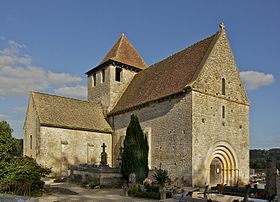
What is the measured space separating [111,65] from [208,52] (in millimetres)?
13441

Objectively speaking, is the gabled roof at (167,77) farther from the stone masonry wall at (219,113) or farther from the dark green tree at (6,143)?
the dark green tree at (6,143)

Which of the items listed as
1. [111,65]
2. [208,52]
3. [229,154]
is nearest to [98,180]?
[229,154]

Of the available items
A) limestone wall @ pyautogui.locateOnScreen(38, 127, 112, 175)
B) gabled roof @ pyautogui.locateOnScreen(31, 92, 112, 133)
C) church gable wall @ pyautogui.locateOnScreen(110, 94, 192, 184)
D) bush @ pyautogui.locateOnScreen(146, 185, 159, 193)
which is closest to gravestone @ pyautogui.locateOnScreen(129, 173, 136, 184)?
bush @ pyautogui.locateOnScreen(146, 185, 159, 193)

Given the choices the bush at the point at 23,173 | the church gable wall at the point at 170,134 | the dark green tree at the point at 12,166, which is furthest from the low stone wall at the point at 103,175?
the dark green tree at the point at 12,166

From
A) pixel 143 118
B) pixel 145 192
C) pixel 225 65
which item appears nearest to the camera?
pixel 145 192

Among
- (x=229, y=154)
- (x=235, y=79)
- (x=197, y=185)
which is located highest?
(x=235, y=79)

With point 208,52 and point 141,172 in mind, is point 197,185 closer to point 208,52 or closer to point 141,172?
point 141,172

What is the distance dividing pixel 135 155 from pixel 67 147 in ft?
31.7

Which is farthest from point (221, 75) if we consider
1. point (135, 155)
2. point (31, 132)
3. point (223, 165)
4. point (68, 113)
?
point (31, 132)

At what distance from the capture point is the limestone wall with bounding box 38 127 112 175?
2892 centimetres

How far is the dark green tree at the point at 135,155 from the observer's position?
22.7m

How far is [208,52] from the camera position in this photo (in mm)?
24953

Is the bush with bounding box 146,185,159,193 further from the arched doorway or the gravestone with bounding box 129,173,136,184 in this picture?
the arched doorway

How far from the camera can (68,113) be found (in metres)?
32.0
